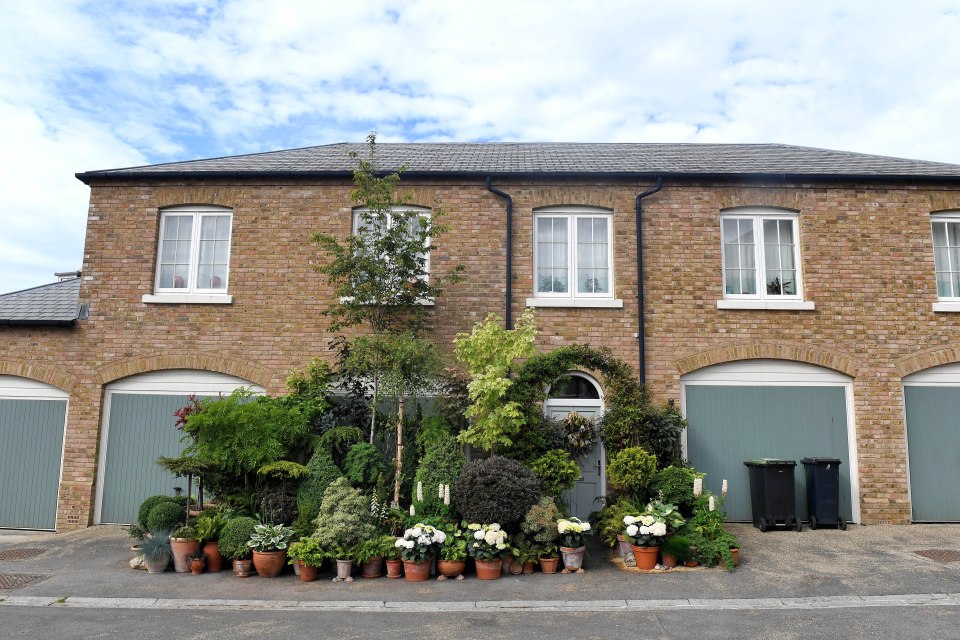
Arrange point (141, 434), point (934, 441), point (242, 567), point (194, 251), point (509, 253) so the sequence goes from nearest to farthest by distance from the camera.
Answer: point (242, 567) → point (934, 441) → point (141, 434) → point (509, 253) → point (194, 251)

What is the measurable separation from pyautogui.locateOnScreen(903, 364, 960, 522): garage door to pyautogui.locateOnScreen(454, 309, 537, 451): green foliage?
23.0ft

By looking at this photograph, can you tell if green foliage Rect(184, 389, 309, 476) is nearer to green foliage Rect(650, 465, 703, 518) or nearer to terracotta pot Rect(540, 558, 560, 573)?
terracotta pot Rect(540, 558, 560, 573)

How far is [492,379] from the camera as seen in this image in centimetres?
944

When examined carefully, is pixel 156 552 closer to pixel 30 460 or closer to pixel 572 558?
pixel 30 460

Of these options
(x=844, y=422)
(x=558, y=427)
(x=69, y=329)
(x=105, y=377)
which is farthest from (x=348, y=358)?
(x=844, y=422)

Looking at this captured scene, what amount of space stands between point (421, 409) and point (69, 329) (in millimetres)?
6535

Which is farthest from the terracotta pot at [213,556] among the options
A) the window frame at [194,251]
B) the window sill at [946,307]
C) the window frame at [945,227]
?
the window frame at [945,227]

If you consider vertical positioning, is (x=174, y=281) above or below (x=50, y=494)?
above

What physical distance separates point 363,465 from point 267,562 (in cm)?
182

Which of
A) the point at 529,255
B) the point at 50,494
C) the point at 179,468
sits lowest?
the point at 50,494

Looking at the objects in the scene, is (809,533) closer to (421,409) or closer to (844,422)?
(844,422)

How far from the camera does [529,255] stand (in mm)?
11727

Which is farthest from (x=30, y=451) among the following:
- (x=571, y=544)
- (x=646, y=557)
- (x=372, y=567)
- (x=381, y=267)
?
(x=646, y=557)

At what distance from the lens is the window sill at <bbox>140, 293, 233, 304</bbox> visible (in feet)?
38.1
